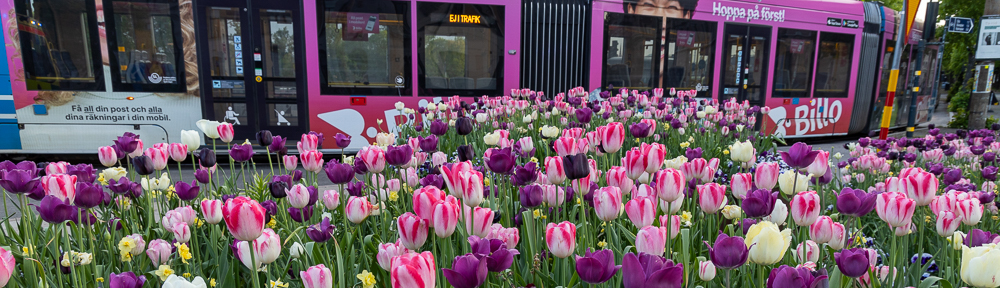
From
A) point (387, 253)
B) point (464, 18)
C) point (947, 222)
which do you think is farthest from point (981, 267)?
point (464, 18)

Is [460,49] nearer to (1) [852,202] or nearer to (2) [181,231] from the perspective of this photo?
(2) [181,231]

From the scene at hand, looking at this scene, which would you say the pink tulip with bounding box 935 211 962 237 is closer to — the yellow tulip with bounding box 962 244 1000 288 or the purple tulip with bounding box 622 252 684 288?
the yellow tulip with bounding box 962 244 1000 288

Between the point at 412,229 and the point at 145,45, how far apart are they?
22.7 ft

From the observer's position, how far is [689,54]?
8172 millimetres

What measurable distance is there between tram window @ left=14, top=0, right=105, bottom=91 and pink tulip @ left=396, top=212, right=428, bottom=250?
23.1 feet

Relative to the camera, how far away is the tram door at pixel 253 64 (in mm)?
6531

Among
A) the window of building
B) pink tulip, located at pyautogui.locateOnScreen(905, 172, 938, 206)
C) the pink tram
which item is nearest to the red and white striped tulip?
pink tulip, located at pyautogui.locateOnScreen(905, 172, 938, 206)

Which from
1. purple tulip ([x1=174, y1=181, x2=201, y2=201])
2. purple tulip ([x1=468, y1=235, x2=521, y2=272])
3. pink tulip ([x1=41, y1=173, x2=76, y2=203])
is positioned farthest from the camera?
purple tulip ([x1=174, y1=181, x2=201, y2=201])

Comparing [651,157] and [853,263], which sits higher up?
[651,157]

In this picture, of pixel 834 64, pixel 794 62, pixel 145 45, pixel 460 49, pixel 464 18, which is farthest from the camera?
pixel 834 64

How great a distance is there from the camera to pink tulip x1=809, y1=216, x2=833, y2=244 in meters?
1.25

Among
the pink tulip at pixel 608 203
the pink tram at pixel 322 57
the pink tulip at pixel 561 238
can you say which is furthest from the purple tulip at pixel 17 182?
the pink tram at pixel 322 57

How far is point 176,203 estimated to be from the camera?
229 centimetres

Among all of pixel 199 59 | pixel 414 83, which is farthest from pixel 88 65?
pixel 414 83
